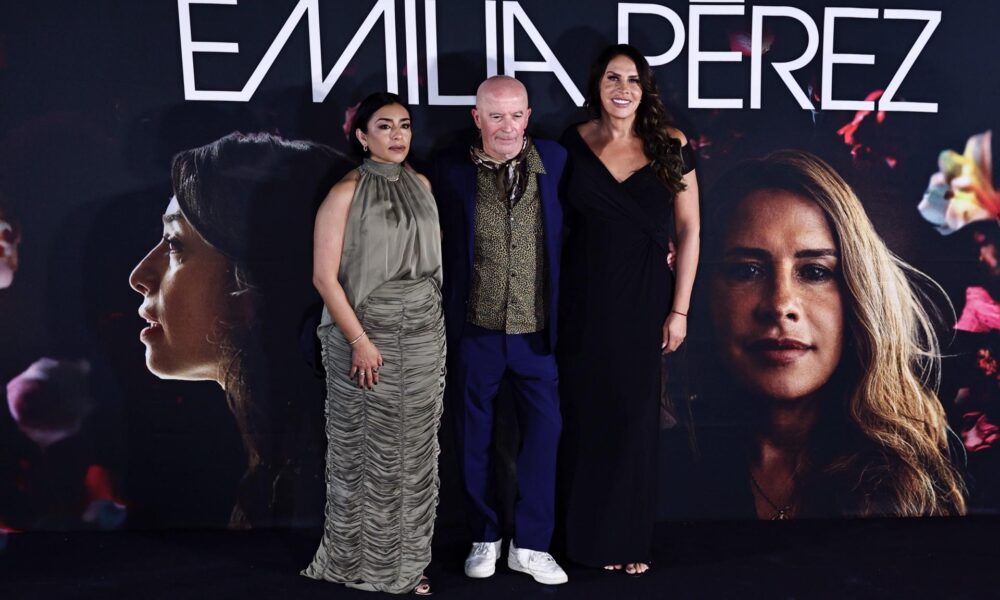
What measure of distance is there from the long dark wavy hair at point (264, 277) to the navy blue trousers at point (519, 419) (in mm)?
629

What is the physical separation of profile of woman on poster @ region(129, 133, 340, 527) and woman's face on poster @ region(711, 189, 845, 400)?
1.43 meters

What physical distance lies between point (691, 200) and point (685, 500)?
1.12 meters

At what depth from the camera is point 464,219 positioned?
2.52m

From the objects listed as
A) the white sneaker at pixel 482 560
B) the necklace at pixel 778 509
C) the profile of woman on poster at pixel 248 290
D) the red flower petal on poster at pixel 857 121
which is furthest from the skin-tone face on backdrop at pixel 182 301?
the red flower petal on poster at pixel 857 121

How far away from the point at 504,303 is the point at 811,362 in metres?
1.21

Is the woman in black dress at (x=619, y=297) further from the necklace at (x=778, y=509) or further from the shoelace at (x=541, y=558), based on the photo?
the necklace at (x=778, y=509)

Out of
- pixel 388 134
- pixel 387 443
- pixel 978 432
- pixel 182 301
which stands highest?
pixel 388 134

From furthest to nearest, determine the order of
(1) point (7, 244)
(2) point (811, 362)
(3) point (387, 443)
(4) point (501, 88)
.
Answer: (2) point (811, 362) → (1) point (7, 244) → (3) point (387, 443) → (4) point (501, 88)

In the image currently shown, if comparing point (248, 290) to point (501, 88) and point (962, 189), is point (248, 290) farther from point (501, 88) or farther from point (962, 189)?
point (962, 189)

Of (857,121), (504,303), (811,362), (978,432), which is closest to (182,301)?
(504,303)

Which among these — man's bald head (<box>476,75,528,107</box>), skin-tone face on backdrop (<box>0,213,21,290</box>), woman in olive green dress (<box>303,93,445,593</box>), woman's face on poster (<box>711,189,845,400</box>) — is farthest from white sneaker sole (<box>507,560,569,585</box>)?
skin-tone face on backdrop (<box>0,213,21,290</box>)

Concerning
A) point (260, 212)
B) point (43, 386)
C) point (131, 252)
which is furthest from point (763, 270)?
point (43, 386)

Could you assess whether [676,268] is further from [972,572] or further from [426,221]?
[972,572]

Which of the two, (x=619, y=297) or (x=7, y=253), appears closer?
(x=619, y=297)
